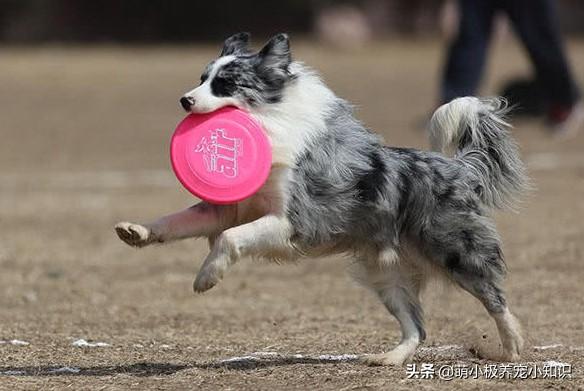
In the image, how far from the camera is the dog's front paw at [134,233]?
21.4ft

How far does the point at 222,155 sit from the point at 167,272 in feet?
12.3

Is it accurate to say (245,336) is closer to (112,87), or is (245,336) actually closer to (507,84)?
(507,84)

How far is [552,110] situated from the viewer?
16.5 m

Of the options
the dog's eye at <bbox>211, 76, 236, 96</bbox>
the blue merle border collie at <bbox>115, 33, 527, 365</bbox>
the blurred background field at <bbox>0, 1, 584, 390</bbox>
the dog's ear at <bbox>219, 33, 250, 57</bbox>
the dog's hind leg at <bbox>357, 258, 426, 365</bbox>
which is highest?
the dog's ear at <bbox>219, 33, 250, 57</bbox>

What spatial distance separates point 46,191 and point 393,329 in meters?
7.03

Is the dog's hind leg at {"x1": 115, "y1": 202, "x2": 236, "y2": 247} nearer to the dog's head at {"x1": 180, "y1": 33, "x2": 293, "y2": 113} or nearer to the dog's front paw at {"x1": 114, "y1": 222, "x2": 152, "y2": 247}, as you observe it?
the dog's front paw at {"x1": 114, "y1": 222, "x2": 152, "y2": 247}

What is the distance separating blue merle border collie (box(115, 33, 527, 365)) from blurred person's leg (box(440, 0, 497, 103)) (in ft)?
24.6

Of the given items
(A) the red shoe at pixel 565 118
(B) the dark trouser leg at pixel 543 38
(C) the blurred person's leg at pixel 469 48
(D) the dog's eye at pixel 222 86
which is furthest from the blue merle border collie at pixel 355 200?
(A) the red shoe at pixel 565 118

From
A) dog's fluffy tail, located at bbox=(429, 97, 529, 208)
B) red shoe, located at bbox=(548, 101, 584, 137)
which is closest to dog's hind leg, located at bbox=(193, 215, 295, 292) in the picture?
dog's fluffy tail, located at bbox=(429, 97, 529, 208)

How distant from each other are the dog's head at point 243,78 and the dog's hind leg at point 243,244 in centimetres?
58

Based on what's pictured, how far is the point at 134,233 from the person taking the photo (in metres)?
6.53

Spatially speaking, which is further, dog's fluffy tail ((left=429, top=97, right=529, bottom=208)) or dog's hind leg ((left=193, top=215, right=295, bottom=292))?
dog's fluffy tail ((left=429, top=97, right=529, bottom=208))

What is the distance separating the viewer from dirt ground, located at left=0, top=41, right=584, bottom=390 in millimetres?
6713

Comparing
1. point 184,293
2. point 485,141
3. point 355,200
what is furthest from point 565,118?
point 355,200
